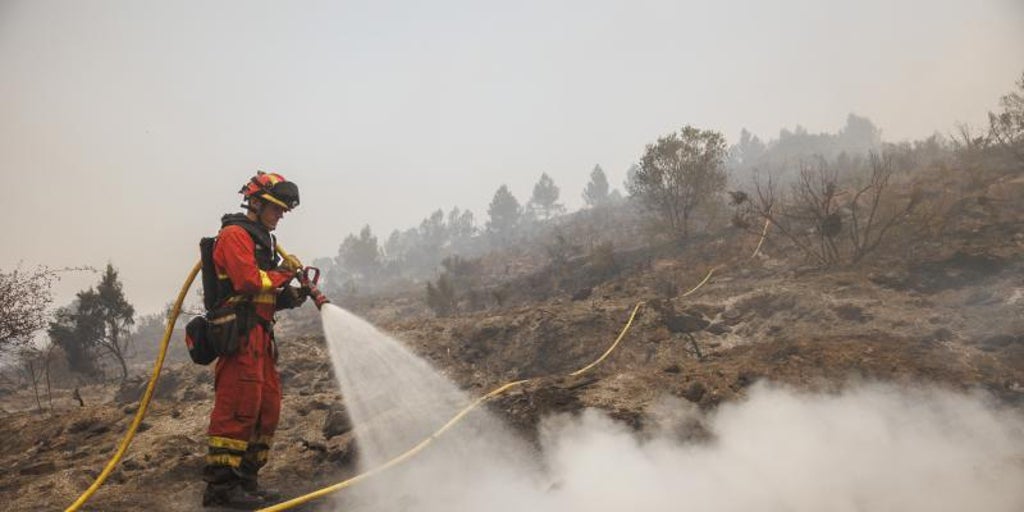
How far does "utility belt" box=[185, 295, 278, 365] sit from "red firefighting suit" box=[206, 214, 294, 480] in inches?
1.1

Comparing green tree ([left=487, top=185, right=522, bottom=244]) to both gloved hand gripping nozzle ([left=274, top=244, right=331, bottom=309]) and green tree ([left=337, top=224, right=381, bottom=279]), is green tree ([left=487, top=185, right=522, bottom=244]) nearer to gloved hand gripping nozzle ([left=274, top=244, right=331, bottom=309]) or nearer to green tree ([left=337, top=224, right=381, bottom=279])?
green tree ([left=337, top=224, right=381, bottom=279])

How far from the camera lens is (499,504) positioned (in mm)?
3072

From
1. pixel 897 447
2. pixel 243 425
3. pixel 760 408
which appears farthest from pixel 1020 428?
pixel 243 425

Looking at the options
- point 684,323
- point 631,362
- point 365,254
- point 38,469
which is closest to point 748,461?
point 631,362

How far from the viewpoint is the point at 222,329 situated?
10.7 ft

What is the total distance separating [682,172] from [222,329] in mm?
19970

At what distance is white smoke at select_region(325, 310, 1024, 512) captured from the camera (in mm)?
2607

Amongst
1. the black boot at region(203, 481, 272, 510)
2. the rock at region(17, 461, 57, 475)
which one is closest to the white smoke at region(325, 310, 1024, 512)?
the black boot at region(203, 481, 272, 510)

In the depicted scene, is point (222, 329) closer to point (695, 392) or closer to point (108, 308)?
point (695, 392)

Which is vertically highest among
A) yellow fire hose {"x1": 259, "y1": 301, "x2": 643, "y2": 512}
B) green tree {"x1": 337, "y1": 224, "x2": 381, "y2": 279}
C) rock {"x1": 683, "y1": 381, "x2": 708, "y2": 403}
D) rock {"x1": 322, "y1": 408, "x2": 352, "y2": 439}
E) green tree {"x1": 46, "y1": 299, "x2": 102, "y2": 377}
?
green tree {"x1": 337, "y1": 224, "x2": 381, "y2": 279}

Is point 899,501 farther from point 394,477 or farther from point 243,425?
point 243,425

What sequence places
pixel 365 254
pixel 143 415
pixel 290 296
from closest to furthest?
pixel 143 415 < pixel 290 296 < pixel 365 254

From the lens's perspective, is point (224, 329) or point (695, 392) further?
point (695, 392)

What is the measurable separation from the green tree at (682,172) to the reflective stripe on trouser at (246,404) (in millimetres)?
18870
